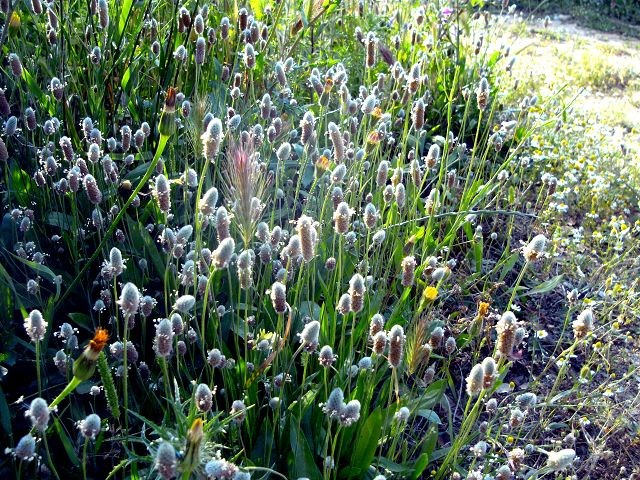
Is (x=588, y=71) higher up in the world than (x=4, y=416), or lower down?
higher up

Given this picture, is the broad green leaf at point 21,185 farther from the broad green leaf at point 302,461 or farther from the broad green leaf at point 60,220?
the broad green leaf at point 302,461

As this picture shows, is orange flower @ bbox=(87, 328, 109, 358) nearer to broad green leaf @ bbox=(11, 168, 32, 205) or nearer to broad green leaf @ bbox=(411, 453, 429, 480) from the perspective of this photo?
broad green leaf @ bbox=(411, 453, 429, 480)

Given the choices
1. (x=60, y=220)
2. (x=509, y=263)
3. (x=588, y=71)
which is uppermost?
(x=588, y=71)

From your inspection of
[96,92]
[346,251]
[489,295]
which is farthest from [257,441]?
[96,92]

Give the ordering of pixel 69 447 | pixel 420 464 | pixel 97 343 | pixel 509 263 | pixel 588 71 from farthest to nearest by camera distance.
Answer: pixel 588 71
pixel 509 263
pixel 420 464
pixel 69 447
pixel 97 343

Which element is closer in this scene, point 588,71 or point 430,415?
point 430,415

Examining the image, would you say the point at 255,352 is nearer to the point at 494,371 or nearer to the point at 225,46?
the point at 494,371

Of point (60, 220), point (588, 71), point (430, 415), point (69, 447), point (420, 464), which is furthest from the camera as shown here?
point (588, 71)

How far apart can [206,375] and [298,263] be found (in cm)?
39

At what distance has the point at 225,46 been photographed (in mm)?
2936

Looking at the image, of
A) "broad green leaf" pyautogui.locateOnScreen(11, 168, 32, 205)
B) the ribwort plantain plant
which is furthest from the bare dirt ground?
"broad green leaf" pyautogui.locateOnScreen(11, 168, 32, 205)

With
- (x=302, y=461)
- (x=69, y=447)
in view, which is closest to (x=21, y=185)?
(x=69, y=447)

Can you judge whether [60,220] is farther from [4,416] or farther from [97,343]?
[97,343]

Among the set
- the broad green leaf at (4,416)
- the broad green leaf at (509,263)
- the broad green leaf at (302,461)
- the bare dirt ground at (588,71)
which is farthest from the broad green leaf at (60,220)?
the bare dirt ground at (588,71)
